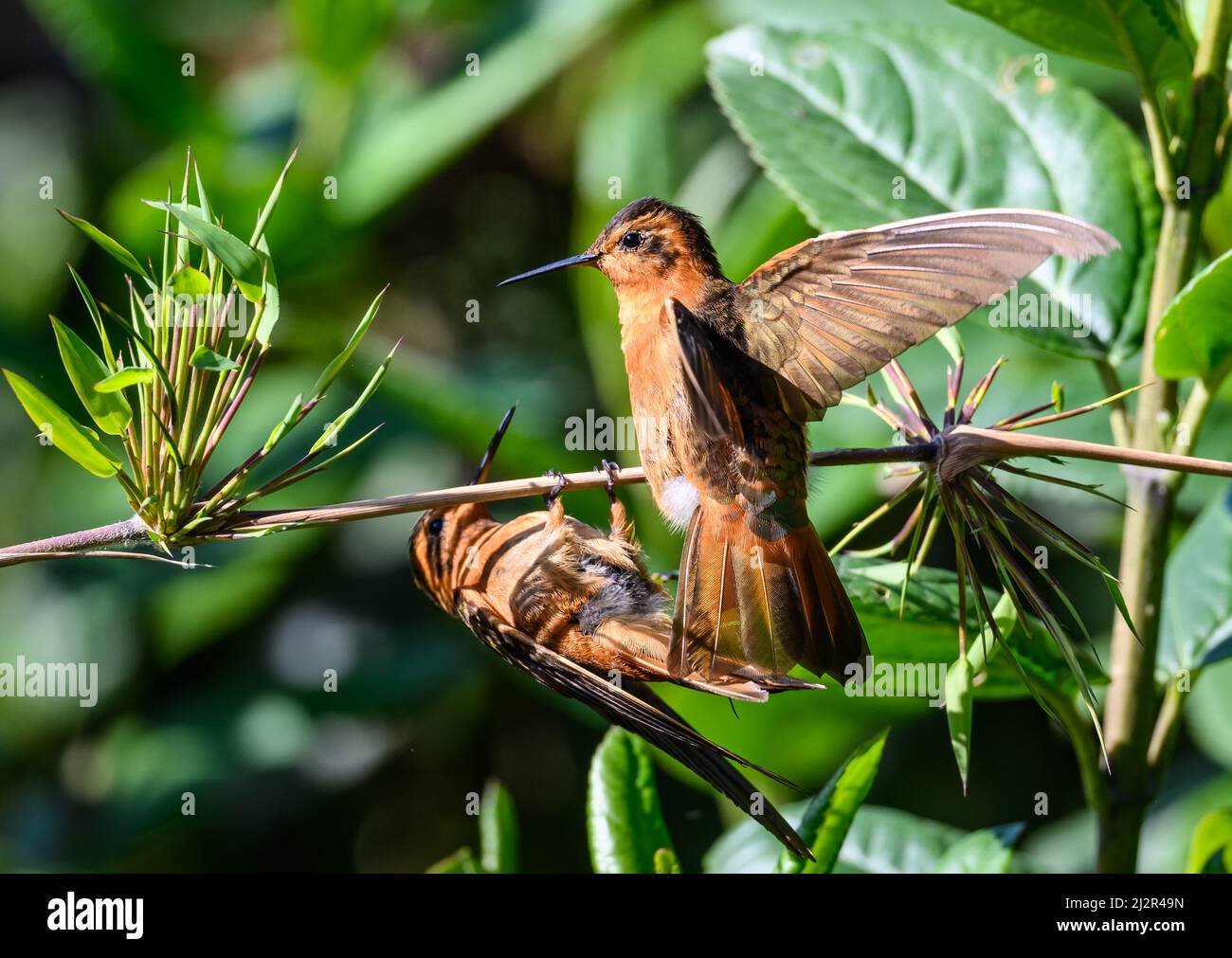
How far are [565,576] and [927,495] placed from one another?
0.70 metres

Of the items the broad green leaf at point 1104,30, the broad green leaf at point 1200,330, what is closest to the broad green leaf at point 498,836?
the broad green leaf at point 1200,330

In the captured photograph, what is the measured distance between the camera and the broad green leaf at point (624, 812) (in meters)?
1.67

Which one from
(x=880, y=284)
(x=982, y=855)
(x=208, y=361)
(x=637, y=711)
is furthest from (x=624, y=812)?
(x=208, y=361)

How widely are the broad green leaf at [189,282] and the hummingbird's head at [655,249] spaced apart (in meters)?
0.74

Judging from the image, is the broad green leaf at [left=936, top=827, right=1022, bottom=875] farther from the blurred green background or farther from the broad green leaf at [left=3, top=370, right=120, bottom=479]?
the blurred green background

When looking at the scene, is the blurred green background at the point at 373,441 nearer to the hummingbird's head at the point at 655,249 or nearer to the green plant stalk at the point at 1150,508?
the hummingbird's head at the point at 655,249

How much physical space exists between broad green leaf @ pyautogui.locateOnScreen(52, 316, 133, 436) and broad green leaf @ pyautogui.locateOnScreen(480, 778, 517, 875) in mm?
785

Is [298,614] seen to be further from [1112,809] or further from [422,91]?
[1112,809]

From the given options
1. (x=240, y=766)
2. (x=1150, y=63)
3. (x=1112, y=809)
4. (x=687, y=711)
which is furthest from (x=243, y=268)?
(x=240, y=766)

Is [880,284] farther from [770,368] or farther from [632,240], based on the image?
[632,240]


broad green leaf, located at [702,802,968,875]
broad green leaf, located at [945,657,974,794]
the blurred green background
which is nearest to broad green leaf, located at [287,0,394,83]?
the blurred green background

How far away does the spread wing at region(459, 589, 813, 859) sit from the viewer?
1.39 metres

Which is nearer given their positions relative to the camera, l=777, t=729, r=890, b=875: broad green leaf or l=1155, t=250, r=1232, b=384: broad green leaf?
l=1155, t=250, r=1232, b=384: broad green leaf

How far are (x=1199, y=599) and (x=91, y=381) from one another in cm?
154
